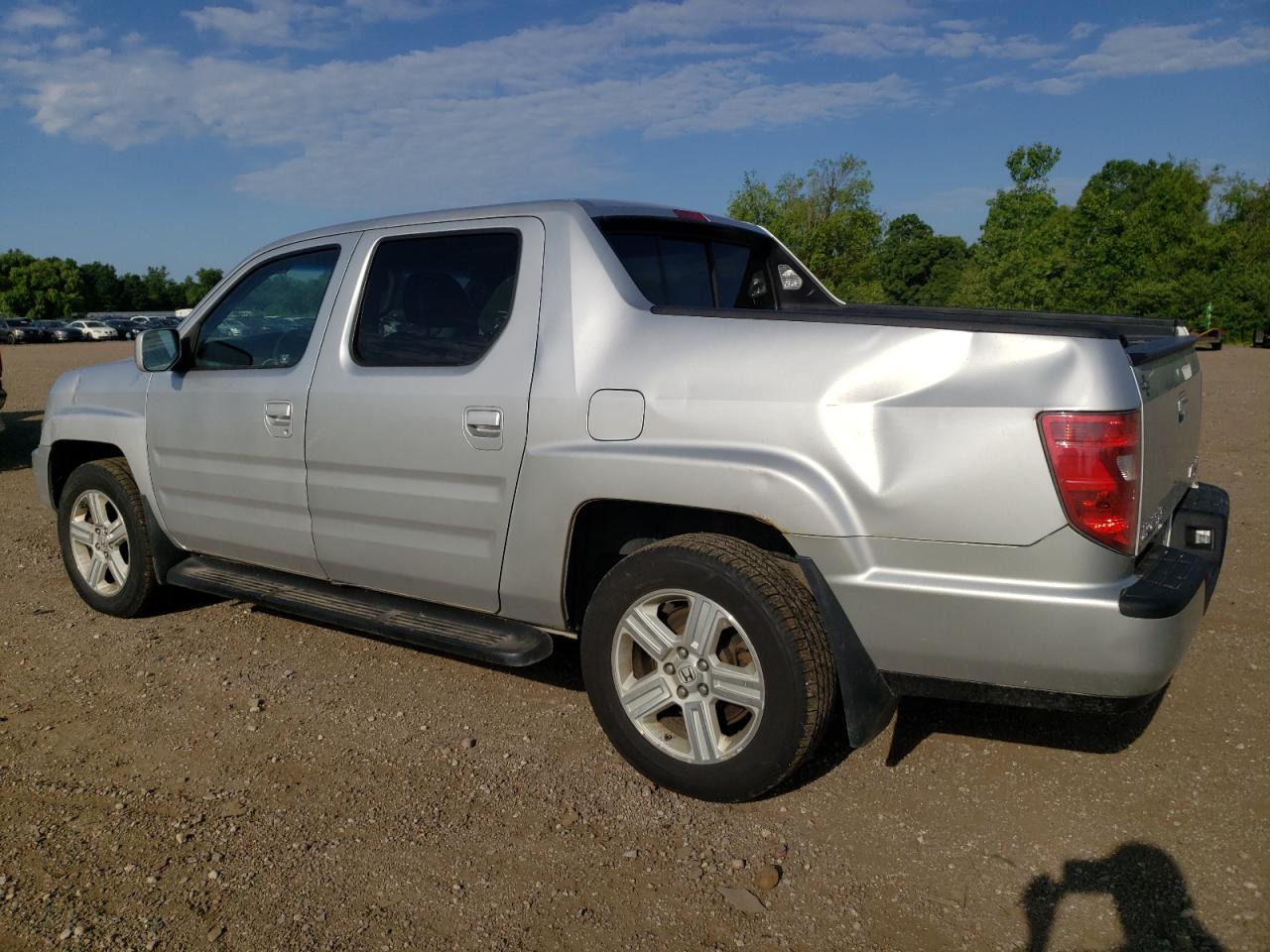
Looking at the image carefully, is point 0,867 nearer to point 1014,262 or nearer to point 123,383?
point 123,383

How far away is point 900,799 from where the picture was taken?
3361 mm

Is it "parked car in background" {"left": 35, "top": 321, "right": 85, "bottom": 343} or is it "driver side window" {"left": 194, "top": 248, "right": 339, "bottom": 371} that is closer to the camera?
"driver side window" {"left": 194, "top": 248, "right": 339, "bottom": 371}

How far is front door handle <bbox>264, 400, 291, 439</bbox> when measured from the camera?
13.9 feet

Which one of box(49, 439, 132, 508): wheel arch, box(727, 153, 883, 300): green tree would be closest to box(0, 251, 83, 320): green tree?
box(727, 153, 883, 300): green tree

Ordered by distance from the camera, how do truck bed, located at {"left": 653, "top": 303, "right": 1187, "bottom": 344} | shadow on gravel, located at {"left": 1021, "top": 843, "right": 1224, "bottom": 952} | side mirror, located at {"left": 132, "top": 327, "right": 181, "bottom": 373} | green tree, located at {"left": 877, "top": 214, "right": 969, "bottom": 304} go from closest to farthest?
shadow on gravel, located at {"left": 1021, "top": 843, "right": 1224, "bottom": 952} < truck bed, located at {"left": 653, "top": 303, "right": 1187, "bottom": 344} < side mirror, located at {"left": 132, "top": 327, "right": 181, "bottom": 373} < green tree, located at {"left": 877, "top": 214, "right": 969, "bottom": 304}

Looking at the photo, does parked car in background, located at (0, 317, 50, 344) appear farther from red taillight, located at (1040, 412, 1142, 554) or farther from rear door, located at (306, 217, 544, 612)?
red taillight, located at (1040, 412, 1142, 554)

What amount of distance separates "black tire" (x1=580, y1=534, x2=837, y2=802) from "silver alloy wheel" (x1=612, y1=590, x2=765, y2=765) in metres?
0.03

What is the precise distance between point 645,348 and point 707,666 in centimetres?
102

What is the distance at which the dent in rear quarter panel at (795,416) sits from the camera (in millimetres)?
2732

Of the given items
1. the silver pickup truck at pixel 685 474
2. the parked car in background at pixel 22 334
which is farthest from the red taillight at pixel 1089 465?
the parked car in background at pixel 22 334

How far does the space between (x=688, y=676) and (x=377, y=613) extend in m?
1.43

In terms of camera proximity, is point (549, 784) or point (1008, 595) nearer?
point (1008, 595)

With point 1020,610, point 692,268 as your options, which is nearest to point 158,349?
point 692,268

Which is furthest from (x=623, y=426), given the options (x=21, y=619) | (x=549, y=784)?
(x=21, y=619)
